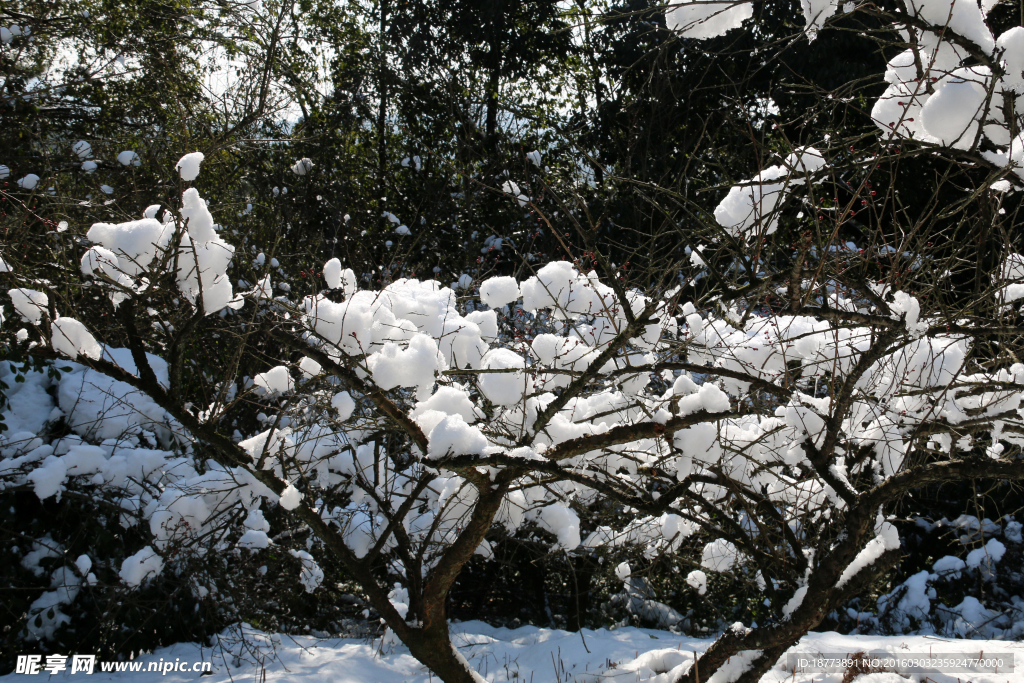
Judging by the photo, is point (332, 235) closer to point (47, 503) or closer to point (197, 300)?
point (47, 503)

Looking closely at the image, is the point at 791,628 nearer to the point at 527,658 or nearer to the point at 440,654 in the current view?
the point at 440,654

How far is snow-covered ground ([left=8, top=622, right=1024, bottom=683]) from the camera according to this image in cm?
389

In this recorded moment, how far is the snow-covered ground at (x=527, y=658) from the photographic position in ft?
12.8

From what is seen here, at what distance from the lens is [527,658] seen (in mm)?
4727

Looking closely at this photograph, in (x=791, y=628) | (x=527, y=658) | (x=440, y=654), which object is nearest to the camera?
(x=791, y=628)

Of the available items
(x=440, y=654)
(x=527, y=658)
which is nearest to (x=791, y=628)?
(x=440, y=654)

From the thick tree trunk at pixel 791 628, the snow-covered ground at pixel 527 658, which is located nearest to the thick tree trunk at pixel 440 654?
the snow-covered ground at pixel 527 658

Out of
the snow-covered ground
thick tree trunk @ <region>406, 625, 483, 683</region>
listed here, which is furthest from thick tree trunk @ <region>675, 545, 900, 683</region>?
thick tree trunk @ <region>406, 625, 483, 683</region>

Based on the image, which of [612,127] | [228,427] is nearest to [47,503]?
[228,427]

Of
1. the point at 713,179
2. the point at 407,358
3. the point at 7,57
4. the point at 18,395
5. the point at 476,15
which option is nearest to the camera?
the point at 407,358

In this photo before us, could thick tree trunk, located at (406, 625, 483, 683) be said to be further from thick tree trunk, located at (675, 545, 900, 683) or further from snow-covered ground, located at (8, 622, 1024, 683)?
thick tree trunk, located at (675, 545, 900, 683)

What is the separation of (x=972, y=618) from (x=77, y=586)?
7.30 metres

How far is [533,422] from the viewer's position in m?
2.84

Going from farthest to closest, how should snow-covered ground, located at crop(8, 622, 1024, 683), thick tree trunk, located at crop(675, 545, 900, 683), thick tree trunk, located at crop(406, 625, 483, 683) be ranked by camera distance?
1. snow-covered ground, located at crop(8, 622, 1024, 683)
2. thick tree trunk, located at crop(406, 625, 483, 683)
3. thick tree trunk, located at crop(675, 545, 900, 683)
